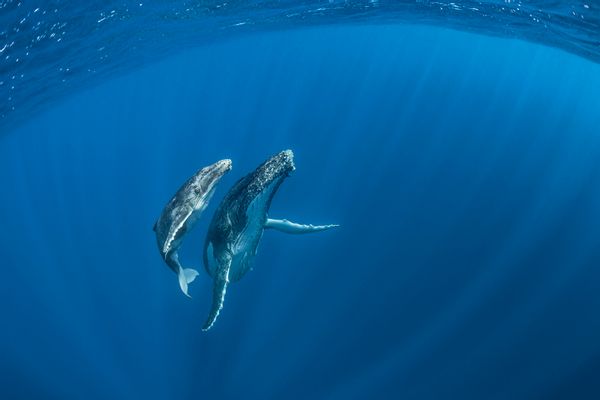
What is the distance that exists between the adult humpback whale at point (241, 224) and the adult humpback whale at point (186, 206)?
1.36ft

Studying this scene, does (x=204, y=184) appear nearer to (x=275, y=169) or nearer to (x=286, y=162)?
(x=275, y=169)

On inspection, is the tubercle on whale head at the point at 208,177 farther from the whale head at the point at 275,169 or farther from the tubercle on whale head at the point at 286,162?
the tubercle on whale head at the point at 286,162

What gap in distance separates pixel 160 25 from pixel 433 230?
18.9 meters

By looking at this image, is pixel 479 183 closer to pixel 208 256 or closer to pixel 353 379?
pixel 353 379

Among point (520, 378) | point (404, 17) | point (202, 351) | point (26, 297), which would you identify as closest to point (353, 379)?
point (520, 378)

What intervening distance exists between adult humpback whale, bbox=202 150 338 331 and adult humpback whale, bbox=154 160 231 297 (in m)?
0.41

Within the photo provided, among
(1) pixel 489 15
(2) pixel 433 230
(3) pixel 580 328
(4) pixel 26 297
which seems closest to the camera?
(3) pixel 580 328

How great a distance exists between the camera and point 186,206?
23.3ft

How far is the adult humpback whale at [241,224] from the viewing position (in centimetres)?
702

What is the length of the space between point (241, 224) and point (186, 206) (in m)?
1.05

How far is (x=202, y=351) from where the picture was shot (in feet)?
78.6

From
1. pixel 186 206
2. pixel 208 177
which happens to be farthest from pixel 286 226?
pixel 186 206

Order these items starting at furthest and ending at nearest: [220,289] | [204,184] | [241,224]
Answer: [220,289] → [241,224] → [204,184]

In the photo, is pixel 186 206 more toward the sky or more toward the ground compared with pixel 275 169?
more toward the ground
